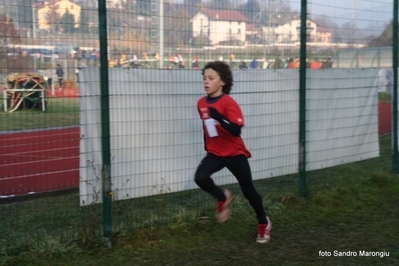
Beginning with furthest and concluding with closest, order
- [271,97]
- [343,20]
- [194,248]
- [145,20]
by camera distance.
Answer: [343,20], [271,97], [145,20], [194,248]

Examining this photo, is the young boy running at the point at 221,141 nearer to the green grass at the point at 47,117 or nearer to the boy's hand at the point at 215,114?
the boy's hand at the point at 215,114

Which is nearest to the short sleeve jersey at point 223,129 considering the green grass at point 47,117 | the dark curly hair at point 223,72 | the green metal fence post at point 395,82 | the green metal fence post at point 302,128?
the dark curly hair at point 223,72

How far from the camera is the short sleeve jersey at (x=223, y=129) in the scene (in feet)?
17.9

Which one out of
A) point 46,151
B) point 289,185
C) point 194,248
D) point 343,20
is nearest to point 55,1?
point 46,151

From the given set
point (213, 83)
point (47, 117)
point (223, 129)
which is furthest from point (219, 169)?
point (47, 117)

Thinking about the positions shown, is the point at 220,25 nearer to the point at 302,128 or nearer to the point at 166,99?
the point at 166,99

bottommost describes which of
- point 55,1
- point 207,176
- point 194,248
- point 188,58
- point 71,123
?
point 194,248

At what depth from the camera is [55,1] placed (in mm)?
5441

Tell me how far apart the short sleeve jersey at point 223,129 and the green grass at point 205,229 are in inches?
39.2

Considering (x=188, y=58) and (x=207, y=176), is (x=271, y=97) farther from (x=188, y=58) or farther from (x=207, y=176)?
(x=207, y=176)

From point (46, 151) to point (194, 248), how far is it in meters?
1.98

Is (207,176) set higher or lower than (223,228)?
higher

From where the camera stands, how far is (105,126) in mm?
5680

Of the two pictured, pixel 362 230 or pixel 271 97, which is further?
pixel 271 97
